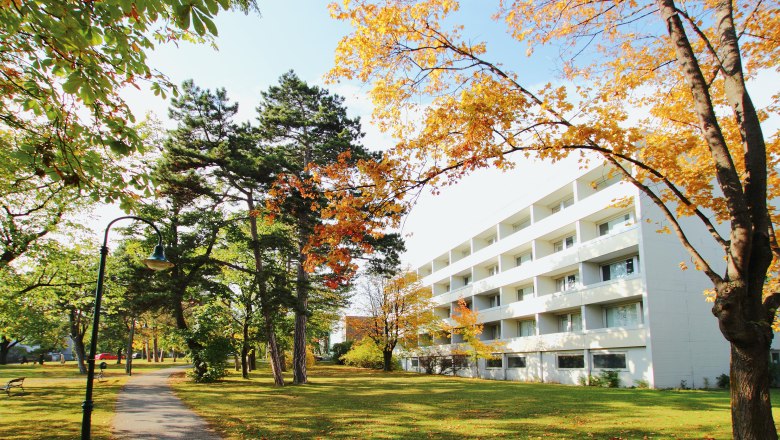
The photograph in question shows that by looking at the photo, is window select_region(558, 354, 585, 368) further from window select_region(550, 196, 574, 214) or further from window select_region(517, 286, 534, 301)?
window select_region(550, 196, 574, 214)

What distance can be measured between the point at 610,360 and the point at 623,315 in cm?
272

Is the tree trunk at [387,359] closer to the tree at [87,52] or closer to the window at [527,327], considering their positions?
the window at [527,327]

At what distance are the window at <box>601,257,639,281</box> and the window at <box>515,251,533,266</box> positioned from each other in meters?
8.11

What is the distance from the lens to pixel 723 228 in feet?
85.0

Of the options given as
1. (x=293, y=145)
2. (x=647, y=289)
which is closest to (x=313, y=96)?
(x=293, y=145)

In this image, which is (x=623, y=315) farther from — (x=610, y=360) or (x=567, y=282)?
(x=567, y=282)

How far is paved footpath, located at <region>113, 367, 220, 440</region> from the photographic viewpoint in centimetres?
1061

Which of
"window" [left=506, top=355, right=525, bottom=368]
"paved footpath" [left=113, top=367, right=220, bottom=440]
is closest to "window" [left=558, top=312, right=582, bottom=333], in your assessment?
"window" [left=506, top=355, right=525, bottom=368]

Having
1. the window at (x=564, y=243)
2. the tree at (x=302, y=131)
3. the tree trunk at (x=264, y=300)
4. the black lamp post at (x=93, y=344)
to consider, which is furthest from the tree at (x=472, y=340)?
the black lamp post at (x=93, y=344)

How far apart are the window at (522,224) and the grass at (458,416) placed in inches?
866

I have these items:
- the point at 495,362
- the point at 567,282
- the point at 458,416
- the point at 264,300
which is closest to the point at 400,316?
the point at 495,362

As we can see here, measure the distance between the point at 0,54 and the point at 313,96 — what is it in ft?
65.4

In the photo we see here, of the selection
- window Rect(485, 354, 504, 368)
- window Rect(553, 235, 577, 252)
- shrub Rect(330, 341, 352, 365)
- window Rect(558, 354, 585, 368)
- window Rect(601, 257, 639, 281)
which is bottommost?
shrub Rect(330, 341, 352, 365)

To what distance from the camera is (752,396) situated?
654cm
